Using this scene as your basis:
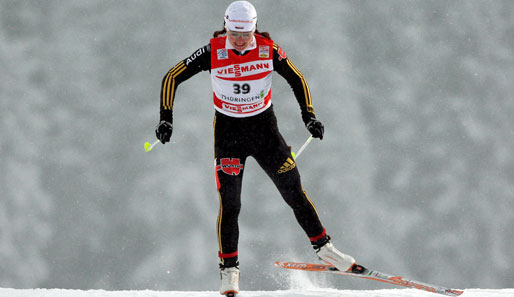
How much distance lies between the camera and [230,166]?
4.73 metres

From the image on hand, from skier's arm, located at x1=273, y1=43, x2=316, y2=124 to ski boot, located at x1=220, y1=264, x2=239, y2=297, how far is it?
1.39 meters

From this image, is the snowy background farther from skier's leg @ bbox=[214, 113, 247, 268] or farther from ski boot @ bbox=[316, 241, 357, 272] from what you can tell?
ski boot @ bbox=[316, 241, 357, 272]

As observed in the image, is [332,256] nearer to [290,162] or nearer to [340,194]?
[290,162]

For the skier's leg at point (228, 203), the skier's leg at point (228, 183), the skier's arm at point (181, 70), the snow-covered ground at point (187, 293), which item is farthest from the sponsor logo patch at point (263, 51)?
the snow-covered ground at point (187, 293)

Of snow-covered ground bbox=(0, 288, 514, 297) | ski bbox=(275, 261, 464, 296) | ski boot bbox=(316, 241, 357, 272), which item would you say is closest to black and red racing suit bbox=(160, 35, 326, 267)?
ski boot bbox=(316, 241, 357, 272)

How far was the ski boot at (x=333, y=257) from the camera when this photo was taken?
4957 mm

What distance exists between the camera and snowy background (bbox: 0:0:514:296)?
27.7 metres

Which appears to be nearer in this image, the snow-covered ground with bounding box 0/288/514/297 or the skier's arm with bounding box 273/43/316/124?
the skier's arm with bounding box 273/43/316/124

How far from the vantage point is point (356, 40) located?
30406 millimetres

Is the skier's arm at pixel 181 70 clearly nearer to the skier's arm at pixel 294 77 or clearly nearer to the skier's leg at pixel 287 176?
the skier's arm at pixel 294 77

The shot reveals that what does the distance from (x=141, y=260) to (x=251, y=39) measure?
28.7 m

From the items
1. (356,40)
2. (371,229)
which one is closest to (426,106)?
(356,40)

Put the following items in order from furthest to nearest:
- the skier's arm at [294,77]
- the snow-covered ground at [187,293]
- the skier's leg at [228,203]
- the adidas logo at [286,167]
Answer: the snow-covered ground at [187,293], the skier's arm at [294,77], the adidas logo at [286,167], the skier's leg at [228,203]

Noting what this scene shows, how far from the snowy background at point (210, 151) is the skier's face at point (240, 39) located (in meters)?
21.8
